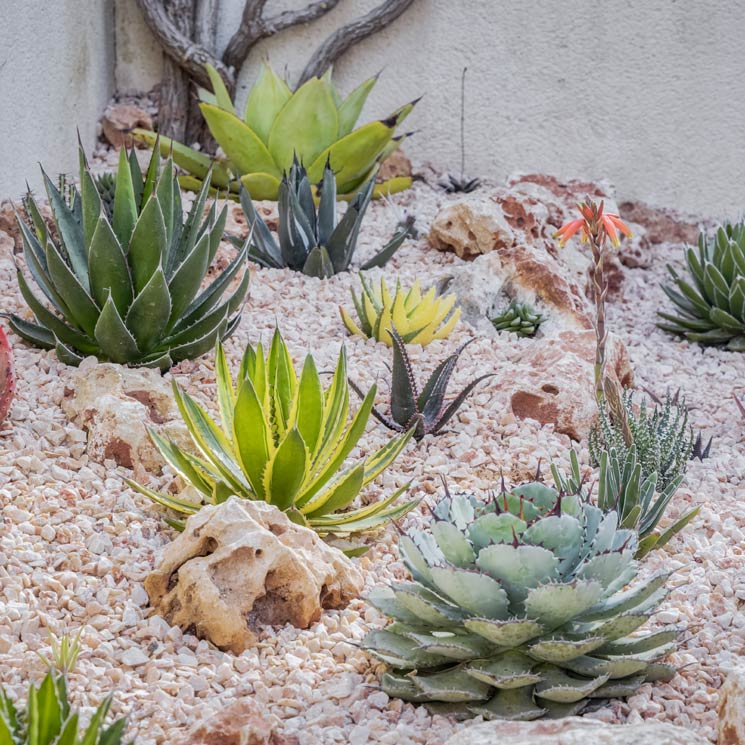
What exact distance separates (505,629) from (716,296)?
3.47m

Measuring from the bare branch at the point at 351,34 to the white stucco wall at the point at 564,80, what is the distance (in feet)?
0.35

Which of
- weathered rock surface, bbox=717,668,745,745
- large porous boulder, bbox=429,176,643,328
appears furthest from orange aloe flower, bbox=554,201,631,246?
large porous boulder, bbox=429,176,643,328

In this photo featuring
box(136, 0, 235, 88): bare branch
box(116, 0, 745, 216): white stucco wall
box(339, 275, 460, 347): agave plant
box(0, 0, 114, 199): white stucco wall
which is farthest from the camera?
box(116, 0, 745, 216): white stucco wall

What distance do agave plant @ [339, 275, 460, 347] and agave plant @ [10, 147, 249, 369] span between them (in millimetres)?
671

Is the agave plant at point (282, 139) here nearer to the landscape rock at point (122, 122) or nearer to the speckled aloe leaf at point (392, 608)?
the landscape rock at point (122, 122)

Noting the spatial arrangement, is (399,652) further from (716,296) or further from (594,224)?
(716,296)

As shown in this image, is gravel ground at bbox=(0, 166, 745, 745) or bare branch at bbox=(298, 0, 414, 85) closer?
gravel ground at bbox=(0, 166, 745, 745)

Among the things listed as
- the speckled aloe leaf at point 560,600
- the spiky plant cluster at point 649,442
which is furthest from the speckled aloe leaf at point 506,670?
the spiky plant cluster at point 649,442

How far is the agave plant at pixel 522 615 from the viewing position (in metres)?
1.98

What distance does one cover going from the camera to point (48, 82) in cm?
513

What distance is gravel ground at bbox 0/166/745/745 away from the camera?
2.11m

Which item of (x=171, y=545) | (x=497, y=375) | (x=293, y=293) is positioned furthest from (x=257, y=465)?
(x=293, y=293)

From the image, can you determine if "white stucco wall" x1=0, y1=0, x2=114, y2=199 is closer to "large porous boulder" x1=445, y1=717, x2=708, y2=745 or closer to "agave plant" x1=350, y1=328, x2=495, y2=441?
"agave plant" x1=350, y1=328, x2=495, y2=441

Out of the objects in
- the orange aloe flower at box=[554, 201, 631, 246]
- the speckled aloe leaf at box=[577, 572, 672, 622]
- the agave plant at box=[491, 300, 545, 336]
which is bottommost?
the speckled aloe leaf at box=[577, 572, 672, 622]
